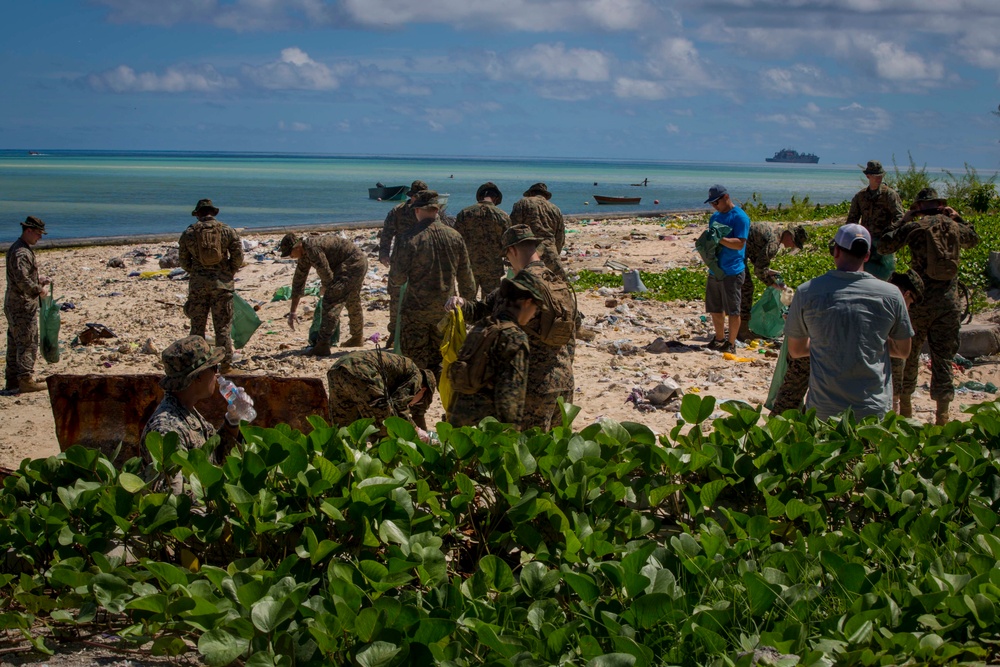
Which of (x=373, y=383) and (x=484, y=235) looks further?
(x=484, y=235)

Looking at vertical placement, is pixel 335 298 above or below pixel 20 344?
above

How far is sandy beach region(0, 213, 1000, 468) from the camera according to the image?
8227 mm

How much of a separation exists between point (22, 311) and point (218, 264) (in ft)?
6.39

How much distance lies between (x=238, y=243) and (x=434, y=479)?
247 inches

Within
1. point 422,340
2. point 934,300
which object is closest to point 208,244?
point 422,340

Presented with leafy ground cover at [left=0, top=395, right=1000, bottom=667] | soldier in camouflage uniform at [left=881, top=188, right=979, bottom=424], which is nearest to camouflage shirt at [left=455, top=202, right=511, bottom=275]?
soldier in camouflage uniform at [left=881, top=188, right=979, bottom=424]

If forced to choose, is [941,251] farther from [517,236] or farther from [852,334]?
[517,236]

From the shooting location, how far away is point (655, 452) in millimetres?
3697

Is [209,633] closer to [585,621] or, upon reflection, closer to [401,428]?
[585,621]

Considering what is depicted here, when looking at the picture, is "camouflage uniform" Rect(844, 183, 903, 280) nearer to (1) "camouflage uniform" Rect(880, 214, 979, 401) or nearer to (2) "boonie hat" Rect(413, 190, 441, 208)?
(1) "camouflage uniform" Rect(880, 214, 979, 401)

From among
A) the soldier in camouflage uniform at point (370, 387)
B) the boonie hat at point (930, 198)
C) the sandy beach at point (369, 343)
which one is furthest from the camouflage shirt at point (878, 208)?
the soldier in camouflage uniform at point (370, 387)

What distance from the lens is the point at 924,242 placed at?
6547 millimetres

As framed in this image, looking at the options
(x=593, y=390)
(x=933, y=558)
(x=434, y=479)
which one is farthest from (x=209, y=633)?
(x=593, y=390)

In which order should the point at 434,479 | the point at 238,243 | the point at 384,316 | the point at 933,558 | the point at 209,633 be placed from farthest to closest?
the point at 384,316
the point at 238,243
the point at 434,479
the point at 933,558
the point at 209,633
